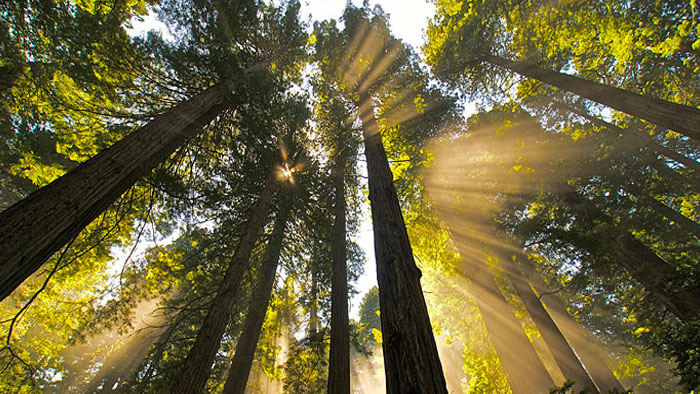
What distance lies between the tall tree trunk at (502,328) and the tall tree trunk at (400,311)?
22.5 ft

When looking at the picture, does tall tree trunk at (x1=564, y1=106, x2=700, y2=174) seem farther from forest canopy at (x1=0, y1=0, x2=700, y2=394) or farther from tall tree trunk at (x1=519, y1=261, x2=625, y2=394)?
tall tree trunk at (x1=519, y1=261, x2=625, y2=394)

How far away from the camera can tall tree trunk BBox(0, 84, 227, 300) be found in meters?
2.68

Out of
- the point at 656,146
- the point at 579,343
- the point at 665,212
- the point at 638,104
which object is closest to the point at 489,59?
the point at 638,104

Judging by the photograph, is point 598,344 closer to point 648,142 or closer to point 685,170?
point 685,170

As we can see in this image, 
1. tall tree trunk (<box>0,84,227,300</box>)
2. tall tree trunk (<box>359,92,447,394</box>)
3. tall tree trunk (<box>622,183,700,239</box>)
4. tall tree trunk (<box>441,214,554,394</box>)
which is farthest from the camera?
tall tree trunk (<box>622,183,700,239</box>)

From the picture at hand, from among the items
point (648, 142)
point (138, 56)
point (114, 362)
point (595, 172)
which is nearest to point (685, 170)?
point (648, 142)

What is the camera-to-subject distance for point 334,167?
30.1 ft

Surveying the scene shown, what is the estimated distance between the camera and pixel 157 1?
659cm

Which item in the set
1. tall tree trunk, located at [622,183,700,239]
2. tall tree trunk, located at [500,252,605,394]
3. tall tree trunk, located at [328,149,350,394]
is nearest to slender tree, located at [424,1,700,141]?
tall tree trunk, located at [622,183,700,239]

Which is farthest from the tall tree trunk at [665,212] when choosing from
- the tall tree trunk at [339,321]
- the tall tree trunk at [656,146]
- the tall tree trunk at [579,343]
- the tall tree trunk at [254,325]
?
the tall tree trunk at [254,325]

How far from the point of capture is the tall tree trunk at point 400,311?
177cm

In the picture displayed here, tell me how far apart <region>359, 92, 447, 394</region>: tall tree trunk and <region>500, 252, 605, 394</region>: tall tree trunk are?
7628 millimetres

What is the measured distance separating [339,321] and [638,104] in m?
7.84

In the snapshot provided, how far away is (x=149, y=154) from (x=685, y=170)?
1854 cm
